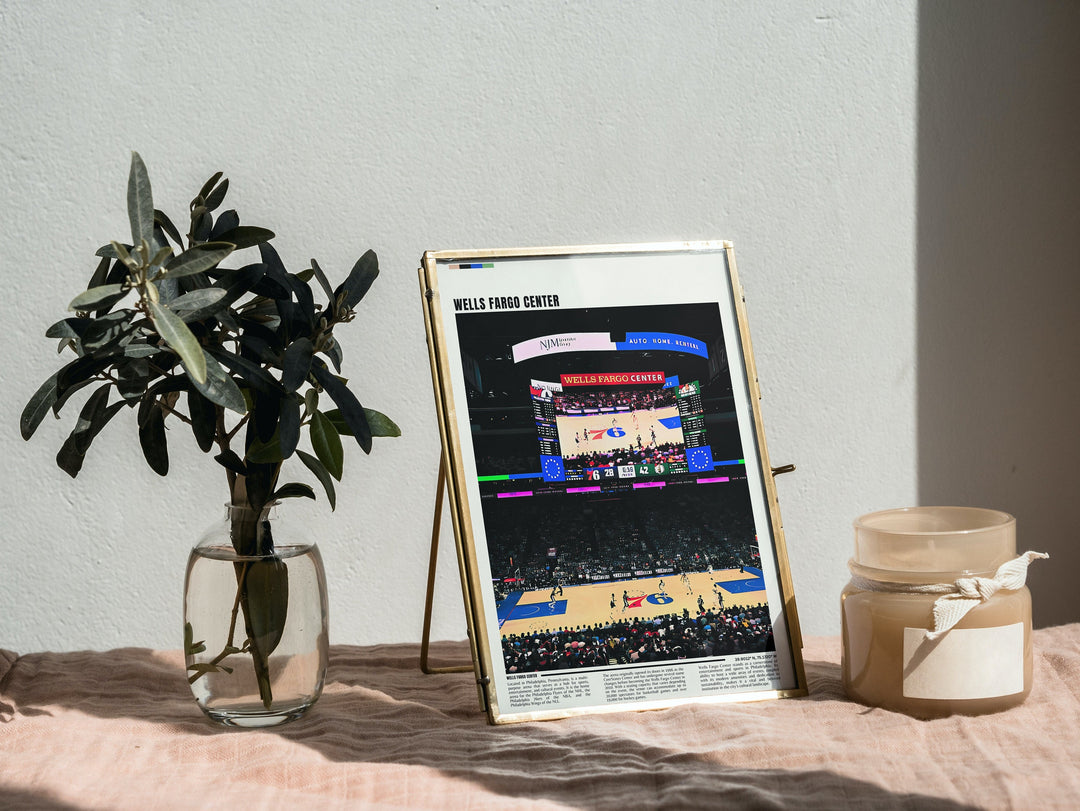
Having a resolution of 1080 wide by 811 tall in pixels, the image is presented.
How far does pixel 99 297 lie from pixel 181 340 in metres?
0.08

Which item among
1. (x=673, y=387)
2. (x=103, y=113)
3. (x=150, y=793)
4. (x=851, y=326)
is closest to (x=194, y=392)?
(x=150, y=793)

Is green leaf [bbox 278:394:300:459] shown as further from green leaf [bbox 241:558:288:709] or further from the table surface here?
the table surface

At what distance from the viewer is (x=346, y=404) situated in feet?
2.86

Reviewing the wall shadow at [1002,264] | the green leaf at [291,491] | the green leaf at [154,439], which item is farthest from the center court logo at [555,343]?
the wall shadow at [1002,264]

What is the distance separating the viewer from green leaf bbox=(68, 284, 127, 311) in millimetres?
748

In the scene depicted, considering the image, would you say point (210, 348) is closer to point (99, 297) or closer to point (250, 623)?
point (99, 297)

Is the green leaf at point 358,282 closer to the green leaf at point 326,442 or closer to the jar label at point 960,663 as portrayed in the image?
the green leaf at point 326,442

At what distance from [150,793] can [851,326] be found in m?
1.09

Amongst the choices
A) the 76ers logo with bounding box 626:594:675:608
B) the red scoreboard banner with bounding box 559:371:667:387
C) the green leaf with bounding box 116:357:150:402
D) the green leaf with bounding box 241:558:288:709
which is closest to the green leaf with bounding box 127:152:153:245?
the green leaf with bounding box 116:357:150:402

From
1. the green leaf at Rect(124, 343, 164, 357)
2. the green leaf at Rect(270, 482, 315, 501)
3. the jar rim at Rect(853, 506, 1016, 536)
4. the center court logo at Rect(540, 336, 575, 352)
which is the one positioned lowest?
the jar rim at Rect(853, 506, 1016, 536)

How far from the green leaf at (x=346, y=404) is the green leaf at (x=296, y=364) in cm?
2

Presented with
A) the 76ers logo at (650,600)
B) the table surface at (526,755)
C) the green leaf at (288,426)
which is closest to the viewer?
the table surface at (526,755)

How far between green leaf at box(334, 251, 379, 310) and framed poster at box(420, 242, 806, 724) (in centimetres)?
7

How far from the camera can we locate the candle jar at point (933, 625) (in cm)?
86
